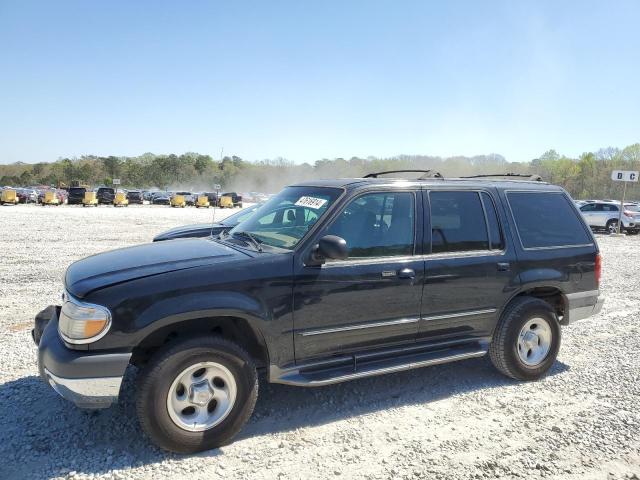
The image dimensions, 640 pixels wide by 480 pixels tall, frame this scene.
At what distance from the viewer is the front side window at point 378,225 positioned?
3.72m

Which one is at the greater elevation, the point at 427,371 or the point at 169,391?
the point at 169,391

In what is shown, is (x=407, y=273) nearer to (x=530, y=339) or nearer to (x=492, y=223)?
(x=492, y=223)

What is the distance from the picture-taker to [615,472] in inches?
120

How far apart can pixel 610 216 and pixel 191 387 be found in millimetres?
26341

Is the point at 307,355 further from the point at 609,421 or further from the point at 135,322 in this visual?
the point at 609,421

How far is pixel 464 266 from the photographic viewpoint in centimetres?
407

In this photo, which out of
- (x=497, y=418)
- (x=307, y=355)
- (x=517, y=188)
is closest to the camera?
(x=307, y=355)

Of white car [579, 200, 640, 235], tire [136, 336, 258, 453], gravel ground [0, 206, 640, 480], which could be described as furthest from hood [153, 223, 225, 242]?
white car [579, 200, 640, 235]

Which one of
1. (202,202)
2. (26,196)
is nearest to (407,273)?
(26,196)

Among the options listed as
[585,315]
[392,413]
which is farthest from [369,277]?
[585,315]

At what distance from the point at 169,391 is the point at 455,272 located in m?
2.53

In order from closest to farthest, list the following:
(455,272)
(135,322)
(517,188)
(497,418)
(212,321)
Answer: (135,322)
(212,321)
(497,418)
(455,272)
(517,188)

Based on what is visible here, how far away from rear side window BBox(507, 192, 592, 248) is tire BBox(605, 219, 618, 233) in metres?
22.2

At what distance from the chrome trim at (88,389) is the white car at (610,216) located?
84.6ft
